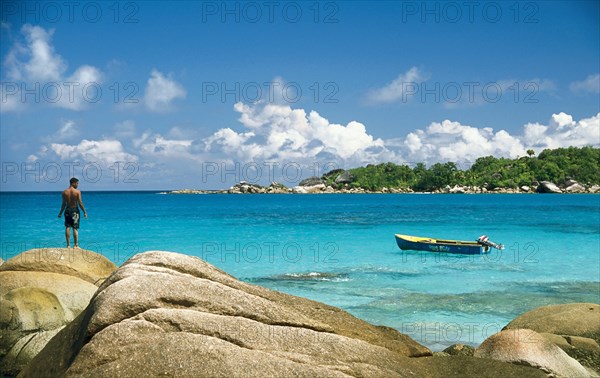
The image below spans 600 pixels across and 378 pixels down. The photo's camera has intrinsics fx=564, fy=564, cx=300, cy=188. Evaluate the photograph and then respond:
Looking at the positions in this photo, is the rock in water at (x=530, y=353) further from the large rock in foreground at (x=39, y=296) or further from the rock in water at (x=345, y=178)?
the rock in water at (x=345, y=178)

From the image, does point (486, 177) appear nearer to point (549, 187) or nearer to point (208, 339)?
point (549, 187)

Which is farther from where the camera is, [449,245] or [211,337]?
[449,245]

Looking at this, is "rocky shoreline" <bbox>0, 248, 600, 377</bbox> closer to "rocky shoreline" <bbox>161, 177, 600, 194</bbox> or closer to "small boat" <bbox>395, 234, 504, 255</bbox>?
"small boat" <bbox>395, 234, 504, 255</bbox>

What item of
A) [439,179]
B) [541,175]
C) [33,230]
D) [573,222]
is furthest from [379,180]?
[33,230]

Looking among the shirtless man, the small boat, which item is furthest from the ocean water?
the shirtless man

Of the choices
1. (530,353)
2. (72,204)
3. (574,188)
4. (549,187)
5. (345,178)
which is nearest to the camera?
(530,353)

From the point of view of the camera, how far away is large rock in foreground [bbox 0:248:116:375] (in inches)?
403

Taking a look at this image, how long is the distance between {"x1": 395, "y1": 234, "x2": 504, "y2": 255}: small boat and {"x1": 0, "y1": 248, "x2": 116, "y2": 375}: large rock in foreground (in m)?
23.2

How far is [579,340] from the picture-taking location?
32.9 ft

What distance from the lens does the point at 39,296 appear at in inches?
437

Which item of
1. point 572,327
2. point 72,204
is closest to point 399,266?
point 72,204

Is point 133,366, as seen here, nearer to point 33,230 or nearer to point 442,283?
point 442,283

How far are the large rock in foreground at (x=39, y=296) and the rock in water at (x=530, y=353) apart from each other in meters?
7.71

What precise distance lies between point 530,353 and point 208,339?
519 centimetres
